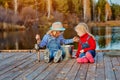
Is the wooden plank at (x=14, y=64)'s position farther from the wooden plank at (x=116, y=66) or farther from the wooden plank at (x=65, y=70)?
the wooden plank at (x=116, y=66)

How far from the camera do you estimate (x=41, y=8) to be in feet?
137

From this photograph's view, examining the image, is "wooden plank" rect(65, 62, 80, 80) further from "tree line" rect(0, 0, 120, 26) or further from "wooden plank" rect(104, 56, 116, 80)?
"tree line" rect(0, 0, 120, 26)

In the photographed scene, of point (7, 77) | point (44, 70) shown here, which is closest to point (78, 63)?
point (44, 70)

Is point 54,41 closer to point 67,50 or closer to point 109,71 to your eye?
point 67,50

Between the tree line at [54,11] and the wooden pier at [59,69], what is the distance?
2394cm

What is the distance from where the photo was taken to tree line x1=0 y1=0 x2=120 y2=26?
3353 centimetres

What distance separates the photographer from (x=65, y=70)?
18.5ft

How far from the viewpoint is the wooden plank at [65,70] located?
5.08 m

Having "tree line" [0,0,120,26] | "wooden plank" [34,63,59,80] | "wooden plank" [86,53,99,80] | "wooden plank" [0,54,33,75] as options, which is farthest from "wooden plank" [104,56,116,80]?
"tree line" [0,0,120,26]

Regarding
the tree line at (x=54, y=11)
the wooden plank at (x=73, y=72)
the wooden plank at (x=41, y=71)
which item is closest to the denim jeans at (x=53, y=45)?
the wooden plank at (x=41, y=71)

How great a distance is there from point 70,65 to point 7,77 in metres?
1.34

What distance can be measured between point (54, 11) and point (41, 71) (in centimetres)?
3519

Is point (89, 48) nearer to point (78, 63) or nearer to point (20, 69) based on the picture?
point (78, 63)

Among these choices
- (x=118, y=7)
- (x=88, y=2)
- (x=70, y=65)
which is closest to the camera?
(x=70, y=65)
